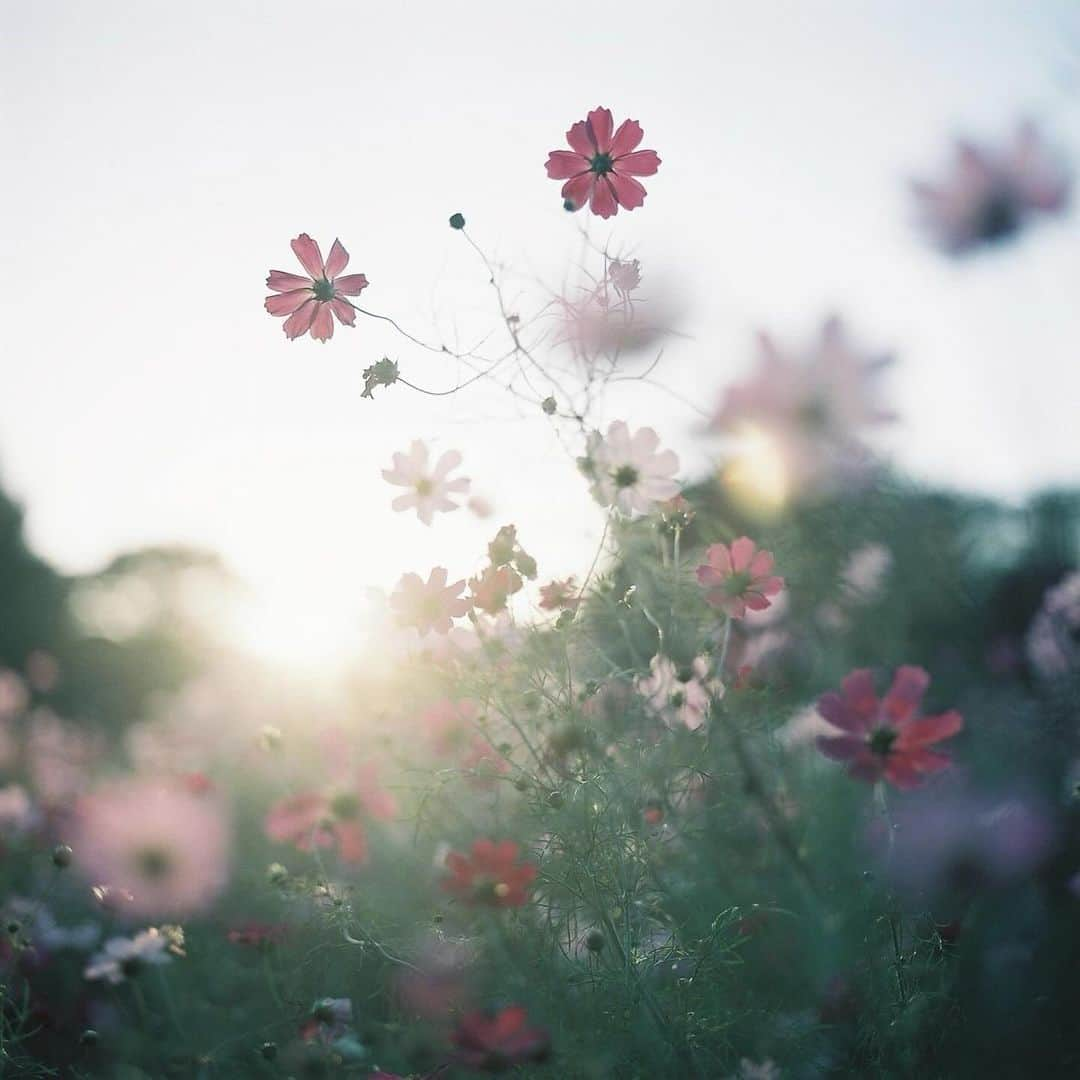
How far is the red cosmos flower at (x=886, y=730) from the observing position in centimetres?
96

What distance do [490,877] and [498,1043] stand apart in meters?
0.19

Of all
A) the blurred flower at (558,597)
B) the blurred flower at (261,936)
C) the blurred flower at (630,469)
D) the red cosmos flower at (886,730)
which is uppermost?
the blurred flower at (630,469)

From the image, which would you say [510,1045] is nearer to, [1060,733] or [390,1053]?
[390,1053]

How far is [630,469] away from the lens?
1.15 metres

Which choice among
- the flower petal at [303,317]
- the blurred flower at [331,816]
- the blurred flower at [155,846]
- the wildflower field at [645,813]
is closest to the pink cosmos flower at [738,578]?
the wildflower field at [645,813]

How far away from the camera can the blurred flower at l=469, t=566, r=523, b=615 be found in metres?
1.18

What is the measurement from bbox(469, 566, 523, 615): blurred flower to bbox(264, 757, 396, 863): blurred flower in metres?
0.67

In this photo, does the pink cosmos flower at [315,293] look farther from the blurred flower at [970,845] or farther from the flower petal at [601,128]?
the blurred flower at [970,845]

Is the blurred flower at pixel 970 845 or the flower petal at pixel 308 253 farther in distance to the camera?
the blurred flower at pixel 970 845

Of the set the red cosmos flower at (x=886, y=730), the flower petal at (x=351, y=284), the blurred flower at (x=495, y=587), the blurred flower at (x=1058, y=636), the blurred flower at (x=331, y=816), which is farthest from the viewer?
the blurred flower at (x=1058, y=636)

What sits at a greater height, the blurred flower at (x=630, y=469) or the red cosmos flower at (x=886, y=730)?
the blurred flower at (x=630, y=469)

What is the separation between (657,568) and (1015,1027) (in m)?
0.85

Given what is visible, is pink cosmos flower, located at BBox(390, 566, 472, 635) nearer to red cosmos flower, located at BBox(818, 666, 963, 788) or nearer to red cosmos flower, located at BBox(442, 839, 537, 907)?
red cosmos flower, located at BBox(442, 839, 537, 907)

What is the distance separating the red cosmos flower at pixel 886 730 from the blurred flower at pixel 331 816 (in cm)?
100
